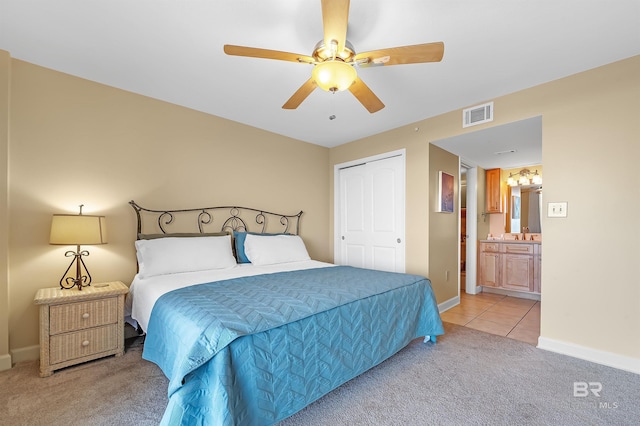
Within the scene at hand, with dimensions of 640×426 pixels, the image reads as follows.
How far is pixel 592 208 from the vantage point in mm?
2324

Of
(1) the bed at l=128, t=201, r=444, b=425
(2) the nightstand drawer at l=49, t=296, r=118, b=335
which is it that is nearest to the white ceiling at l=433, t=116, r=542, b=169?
(1) the bed at l=128, t=201, r=444, b=425

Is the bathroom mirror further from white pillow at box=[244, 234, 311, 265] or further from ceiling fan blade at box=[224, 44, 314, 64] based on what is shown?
ceiling fan blade at box=[224, 44, 314, 64]

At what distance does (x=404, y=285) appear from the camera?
2.30 metres

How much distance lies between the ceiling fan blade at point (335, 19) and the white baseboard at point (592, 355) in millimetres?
2992

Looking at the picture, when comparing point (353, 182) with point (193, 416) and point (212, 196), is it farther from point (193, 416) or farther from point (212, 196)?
point (193, 416)

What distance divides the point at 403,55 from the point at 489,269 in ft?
13.6

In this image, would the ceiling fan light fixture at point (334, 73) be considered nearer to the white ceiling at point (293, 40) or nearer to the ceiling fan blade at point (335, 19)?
the ceiling fan blade at point (335, 19)

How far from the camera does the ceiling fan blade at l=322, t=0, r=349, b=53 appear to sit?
4.45 feet

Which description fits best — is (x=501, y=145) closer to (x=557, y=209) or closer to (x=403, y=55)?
(x=557, y=209)

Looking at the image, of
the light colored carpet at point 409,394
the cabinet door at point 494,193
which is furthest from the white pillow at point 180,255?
the cabinet door at point 494,193

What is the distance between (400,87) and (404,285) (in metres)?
1.81

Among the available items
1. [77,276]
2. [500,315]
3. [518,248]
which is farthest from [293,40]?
[518,248]

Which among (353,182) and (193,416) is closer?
(193,416)

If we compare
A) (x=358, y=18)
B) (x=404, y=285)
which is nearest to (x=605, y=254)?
A: (x=404, y=285)
